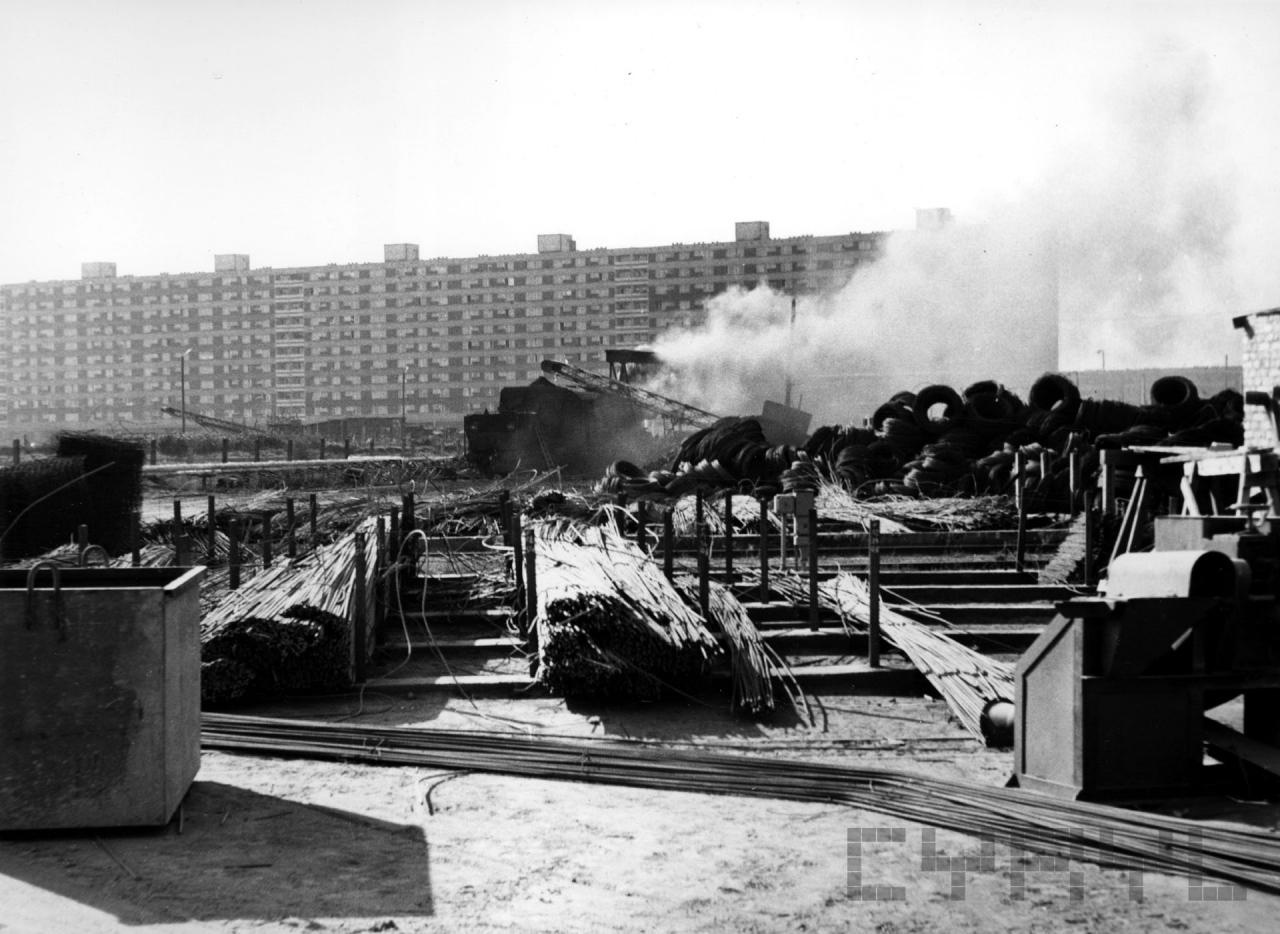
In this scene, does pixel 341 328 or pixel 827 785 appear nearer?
pixel 827 785

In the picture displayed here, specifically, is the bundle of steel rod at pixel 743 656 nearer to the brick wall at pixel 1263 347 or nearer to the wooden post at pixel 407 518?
the wooden post at pixel 407 518

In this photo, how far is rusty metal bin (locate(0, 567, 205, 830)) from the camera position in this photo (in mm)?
5707

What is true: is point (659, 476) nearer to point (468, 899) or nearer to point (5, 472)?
point (5, 472)

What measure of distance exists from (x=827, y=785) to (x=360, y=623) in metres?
4.64

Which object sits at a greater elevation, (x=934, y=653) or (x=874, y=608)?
(x=874, y=608)

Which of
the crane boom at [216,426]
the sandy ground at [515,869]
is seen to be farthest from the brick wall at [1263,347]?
the crane boom at [216,426]

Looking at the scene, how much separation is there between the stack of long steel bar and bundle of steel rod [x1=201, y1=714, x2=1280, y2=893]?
175 cm

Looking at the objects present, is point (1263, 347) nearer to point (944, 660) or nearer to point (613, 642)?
point (944, 660)

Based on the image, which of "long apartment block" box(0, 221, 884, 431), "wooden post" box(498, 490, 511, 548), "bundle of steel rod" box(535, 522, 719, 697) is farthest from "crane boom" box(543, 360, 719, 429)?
"long apartment block" box(0, 221, 884, 431)

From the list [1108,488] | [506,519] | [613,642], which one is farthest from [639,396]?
[613,642]

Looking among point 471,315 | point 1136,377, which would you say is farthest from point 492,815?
point 471,315

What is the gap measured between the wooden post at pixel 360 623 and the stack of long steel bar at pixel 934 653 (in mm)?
3930

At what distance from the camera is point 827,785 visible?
21.4 ft

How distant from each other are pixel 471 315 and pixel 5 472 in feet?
239
